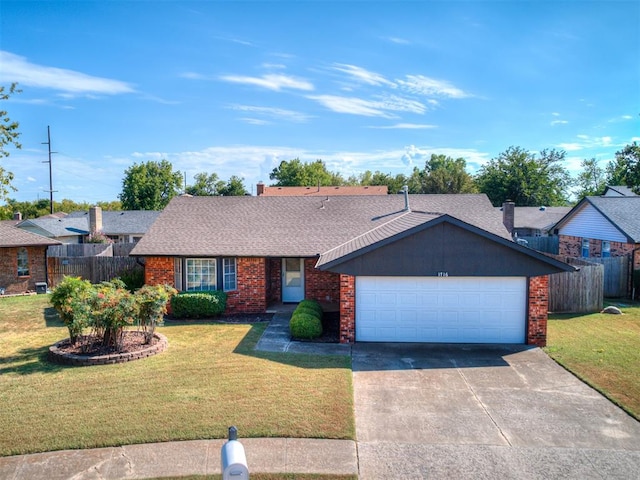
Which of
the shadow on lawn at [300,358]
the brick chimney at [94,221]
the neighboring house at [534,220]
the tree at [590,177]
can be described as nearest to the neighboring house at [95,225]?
the brick chimney at [94,221]

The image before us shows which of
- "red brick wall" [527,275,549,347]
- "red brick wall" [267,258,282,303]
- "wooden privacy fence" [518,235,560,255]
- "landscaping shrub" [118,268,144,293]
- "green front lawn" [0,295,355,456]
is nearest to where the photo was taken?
"green front lawn" [0,295,355,456]

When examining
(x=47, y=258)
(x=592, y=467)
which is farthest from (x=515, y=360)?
(x=47, y=258)

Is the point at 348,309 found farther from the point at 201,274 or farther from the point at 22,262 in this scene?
the point at 22,262

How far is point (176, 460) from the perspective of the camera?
7254mm

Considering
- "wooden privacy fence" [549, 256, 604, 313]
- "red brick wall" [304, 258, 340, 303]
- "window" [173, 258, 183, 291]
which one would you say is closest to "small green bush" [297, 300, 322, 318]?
"red brick wall" [304, 258, 340, 303]

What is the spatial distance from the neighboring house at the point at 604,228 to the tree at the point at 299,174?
168 ft

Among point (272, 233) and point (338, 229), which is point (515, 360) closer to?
point (338, 229)

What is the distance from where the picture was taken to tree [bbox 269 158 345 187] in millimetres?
77762

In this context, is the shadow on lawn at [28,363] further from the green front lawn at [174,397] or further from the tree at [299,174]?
the tree at [299,174]

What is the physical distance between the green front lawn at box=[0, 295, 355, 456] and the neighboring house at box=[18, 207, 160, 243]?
86.7 ft

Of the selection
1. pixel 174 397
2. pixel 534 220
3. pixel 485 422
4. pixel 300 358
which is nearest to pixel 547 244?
pixel 534 220

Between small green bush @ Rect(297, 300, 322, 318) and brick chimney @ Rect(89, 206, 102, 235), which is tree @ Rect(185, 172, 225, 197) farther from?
small green bush @ Rect(297, 300, 322, 318)

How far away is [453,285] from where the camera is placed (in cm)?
1369

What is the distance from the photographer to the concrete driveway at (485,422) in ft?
23.6
